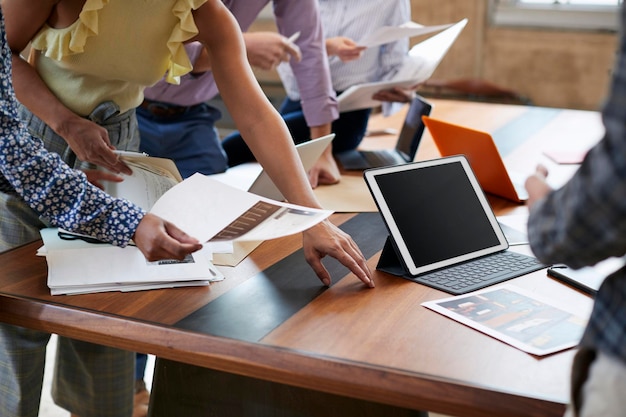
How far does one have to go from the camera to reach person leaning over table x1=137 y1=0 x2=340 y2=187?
2352 mm

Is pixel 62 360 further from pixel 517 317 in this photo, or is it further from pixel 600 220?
pixel 600 220

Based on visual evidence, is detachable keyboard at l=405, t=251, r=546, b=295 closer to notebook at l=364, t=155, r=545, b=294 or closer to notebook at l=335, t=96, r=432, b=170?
notebook at l=364, t=155, r=545, b=294

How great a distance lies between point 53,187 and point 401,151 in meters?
1.41

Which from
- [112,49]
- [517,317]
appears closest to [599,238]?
[517,317]

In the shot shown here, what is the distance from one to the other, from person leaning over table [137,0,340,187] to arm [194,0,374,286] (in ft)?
2.27

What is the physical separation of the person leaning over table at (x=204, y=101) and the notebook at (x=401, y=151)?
137 millimetres

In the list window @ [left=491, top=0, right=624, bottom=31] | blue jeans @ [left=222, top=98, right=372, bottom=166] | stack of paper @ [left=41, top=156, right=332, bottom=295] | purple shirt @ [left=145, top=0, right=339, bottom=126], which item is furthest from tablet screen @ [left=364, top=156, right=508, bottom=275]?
window @ [left=491, top=0, right=624, bottom=31]

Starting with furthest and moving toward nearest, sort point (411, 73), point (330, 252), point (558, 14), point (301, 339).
→ point (558, 14)
point (411, 73)
point (330, 252)
point (301, 339)

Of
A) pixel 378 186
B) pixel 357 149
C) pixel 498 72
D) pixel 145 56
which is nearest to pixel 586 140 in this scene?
pixel 357 149

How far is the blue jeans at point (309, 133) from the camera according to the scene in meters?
2.62

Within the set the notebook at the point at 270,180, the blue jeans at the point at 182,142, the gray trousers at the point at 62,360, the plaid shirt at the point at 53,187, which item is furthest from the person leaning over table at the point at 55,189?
the blue jeans at the point at 182,142

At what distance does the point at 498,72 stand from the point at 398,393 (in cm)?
416

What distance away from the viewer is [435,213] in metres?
1.55

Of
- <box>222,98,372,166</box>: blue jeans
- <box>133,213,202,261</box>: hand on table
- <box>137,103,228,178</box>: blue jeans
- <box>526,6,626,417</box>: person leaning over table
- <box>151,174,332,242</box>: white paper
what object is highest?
<box>526,6,626,417</box>: person leaning over table
